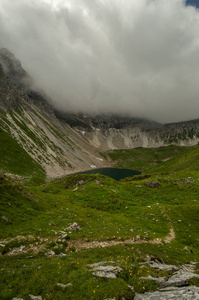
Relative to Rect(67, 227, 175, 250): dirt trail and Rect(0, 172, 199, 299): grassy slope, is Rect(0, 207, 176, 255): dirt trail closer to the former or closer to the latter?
Rect(67, 227, 175, 250): dirt trail

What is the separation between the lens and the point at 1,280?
362 inches

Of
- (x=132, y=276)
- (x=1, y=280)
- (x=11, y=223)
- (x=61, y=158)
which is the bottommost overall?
(x=61, y=158)

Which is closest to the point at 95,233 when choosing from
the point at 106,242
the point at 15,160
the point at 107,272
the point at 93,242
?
the point at 93,242

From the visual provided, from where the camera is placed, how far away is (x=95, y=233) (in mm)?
19391

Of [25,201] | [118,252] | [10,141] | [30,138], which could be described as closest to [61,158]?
[30,138]

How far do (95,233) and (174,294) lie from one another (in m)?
12.8

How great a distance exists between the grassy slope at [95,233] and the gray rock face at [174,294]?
1.81 feet

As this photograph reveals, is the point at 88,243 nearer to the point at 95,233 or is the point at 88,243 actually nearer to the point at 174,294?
the point at 95,233

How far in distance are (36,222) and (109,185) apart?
101 feet

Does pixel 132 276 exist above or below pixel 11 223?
above

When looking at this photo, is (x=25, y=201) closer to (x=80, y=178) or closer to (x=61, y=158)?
(x=80, y=178)

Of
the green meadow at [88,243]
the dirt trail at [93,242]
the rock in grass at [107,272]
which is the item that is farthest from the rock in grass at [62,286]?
the dirt trail at [93,242]

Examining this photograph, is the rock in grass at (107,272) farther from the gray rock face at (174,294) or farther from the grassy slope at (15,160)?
the grassy slope at (15,160)

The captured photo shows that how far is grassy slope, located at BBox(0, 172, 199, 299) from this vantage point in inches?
337
